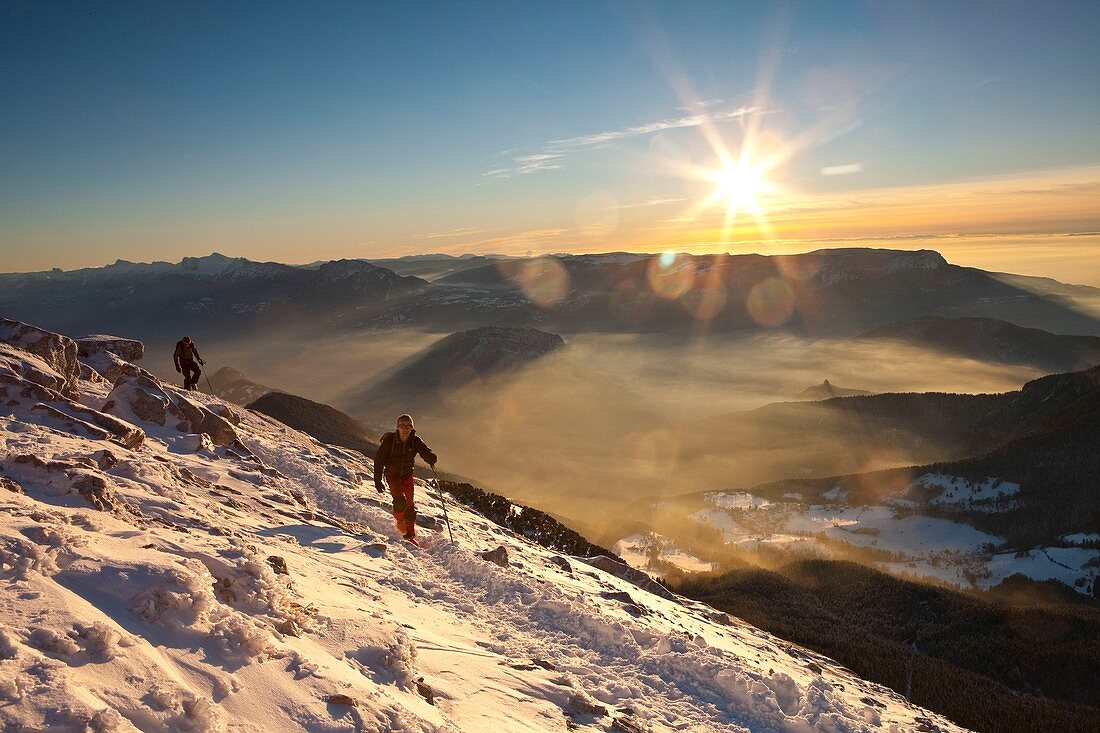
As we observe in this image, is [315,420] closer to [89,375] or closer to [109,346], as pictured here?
[109,346]

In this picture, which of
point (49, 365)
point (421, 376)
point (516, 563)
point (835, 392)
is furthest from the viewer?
point (421, 376)

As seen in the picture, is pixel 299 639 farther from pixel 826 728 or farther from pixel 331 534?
pixel 826 728

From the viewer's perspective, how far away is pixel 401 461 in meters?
12.0

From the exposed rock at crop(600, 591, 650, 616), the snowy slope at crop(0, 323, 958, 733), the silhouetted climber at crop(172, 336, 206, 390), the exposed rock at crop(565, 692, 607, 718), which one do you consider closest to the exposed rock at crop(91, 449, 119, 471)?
the snowy slope at crop(0, 323, 958, 733)

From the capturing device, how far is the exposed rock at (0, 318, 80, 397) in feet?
51.1

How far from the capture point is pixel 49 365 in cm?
1541

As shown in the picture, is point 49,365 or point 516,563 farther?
point 49,365

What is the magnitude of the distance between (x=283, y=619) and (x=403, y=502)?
6278 millimetres

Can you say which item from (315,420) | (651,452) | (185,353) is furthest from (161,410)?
(651,452)

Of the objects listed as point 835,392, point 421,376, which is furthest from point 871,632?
point 421,376

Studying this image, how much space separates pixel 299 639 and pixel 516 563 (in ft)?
23.6

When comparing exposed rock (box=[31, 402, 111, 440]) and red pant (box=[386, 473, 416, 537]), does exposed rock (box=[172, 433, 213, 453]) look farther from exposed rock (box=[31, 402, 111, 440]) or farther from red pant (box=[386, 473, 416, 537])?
red pant (box=[386, 473, 416, 537])

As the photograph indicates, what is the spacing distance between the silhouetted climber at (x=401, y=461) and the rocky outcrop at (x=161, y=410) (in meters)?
7.12

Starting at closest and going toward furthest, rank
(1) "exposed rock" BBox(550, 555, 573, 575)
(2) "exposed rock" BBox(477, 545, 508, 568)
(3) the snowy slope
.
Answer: (3) the snowy slope, (2) "exposed rock" BBox(477, 545, 508, 568), (1) "exposed rock" BBox(550, 555, 573, 575)
